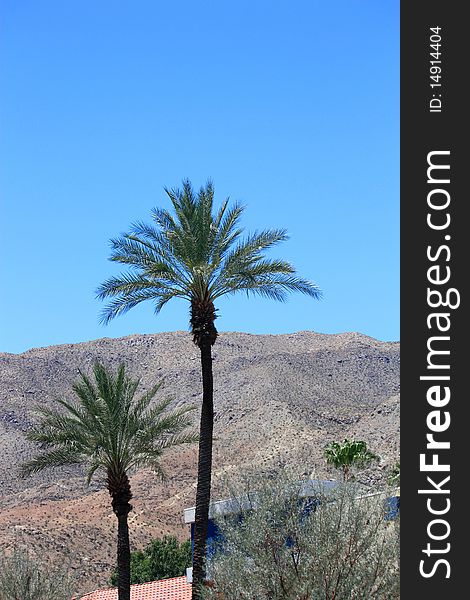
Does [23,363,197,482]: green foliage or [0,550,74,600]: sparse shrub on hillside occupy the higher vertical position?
[23,363,197,482]: green foliage

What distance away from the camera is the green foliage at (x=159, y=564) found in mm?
57656

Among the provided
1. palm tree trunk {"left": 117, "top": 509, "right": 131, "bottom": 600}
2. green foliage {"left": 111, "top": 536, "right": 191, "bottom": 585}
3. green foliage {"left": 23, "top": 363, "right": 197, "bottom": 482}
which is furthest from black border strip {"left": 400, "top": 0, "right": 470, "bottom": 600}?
green foliage {"left": 111, "top": 536, "right": 191, "bottom": 585}

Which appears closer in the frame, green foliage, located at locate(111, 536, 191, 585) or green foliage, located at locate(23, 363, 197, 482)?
green foliage, located at locate(23, 363, 197, 482)

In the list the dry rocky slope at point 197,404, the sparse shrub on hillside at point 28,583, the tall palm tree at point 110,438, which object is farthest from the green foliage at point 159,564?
the tall palm tree at point 110,438

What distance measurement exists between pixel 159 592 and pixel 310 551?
2140 centimetres

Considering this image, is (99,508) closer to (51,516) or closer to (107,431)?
(51,516)

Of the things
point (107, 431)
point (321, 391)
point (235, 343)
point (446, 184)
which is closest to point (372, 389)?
point (321, 391)

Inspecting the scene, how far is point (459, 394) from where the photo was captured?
13.2 meters

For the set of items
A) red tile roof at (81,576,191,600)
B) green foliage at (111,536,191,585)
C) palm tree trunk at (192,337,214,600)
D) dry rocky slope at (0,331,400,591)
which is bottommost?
red tile roof at (81,576,191,600)

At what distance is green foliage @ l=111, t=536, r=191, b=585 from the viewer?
57.7 m

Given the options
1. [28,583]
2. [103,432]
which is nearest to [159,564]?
[28,583]

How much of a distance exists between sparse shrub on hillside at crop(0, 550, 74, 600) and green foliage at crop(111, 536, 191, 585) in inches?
904

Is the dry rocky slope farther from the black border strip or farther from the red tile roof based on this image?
the black border strip

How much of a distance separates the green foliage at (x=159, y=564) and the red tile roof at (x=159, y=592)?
14066mm
